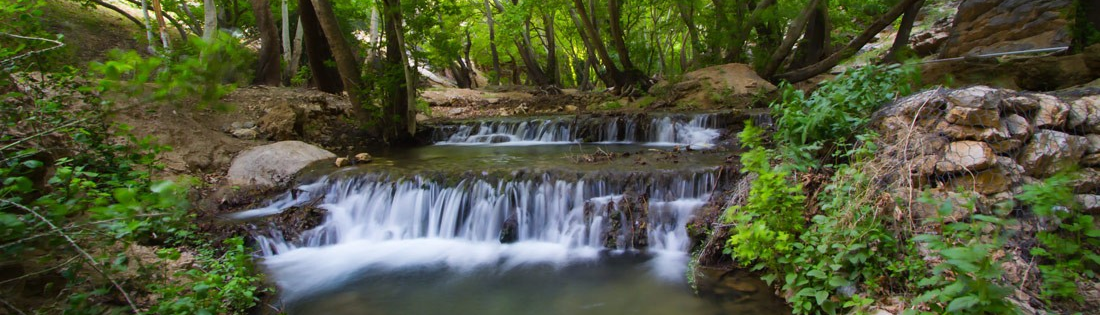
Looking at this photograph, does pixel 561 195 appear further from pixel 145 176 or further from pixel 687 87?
pixel 687 87

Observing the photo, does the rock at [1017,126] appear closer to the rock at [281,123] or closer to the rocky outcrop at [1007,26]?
the rocky outcrop at [1007,26]

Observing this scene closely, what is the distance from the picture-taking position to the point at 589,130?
36.1 ft

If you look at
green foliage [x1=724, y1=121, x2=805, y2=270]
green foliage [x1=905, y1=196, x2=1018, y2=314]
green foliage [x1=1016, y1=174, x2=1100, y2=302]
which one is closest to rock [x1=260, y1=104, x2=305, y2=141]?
green foliage [x1=724, y1=121, x2=805, y2=270]

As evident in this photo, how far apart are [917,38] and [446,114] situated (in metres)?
16.2

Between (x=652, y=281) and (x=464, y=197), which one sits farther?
(x=464, y=197)

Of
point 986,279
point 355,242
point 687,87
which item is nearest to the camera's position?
point 986,279

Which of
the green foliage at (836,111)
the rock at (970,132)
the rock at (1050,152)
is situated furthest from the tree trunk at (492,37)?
the rock at (1050,152)

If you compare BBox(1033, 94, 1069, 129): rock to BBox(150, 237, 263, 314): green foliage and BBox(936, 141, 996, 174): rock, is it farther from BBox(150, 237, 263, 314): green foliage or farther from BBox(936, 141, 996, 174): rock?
BBox(150, 237, 263, 314): green foliage

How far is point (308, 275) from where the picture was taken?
5.15 metres

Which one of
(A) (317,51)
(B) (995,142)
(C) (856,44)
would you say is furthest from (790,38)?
(A) (317,51)

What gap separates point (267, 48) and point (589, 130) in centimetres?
794

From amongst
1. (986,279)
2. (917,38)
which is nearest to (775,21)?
(917,38)

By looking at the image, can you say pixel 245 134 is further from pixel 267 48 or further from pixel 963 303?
pixel 963 303

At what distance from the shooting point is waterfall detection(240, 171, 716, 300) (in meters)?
5.36
